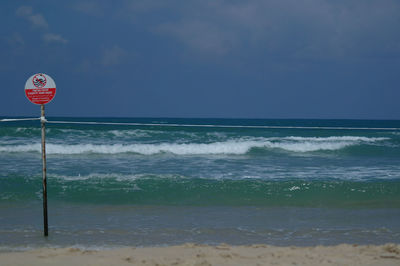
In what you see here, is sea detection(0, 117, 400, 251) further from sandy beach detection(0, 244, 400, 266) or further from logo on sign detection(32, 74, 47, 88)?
logo on sign detection(32, 74, 47, 88)

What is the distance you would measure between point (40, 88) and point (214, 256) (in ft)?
8.70

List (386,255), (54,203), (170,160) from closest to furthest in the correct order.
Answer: (386,255) < (54,203) < (170,160)

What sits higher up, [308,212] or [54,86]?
[54,86]

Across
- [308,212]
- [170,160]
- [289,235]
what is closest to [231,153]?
[170,160]

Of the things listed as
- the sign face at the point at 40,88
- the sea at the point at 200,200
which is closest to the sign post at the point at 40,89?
the sign face at the point at 40,88

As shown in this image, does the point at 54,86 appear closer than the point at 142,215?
Yes

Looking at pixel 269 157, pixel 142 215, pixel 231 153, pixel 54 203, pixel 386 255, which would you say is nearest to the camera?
pixel 386 255

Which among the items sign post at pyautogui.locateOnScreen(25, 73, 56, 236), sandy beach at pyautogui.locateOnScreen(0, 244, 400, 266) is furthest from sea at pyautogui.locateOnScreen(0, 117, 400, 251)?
sign post at pyautogui.locateOnScreen(25, 73, 56, 236)

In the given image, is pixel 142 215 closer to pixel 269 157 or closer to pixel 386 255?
pixel 386 255

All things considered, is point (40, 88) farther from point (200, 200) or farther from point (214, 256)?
point (200, 200)

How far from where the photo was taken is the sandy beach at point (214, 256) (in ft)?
11.6

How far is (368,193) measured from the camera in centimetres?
718

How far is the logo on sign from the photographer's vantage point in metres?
4.56

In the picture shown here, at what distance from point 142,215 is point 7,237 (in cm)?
181
